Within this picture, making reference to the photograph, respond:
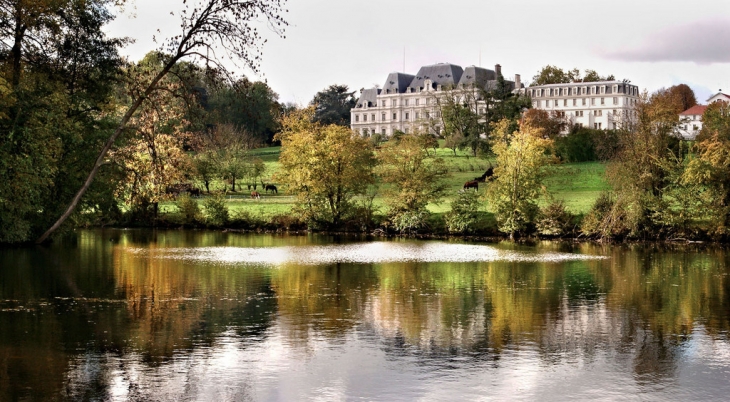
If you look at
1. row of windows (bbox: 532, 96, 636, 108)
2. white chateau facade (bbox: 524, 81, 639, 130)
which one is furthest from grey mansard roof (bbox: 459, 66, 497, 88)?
row of windows (bbox: 532, 96, 636, 108)

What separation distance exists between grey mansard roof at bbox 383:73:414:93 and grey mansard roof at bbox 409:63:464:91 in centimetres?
158

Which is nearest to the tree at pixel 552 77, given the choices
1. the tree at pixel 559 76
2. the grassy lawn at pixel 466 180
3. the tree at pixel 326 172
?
the tree at pixel 559 76

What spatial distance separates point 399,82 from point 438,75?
9200 millimetres

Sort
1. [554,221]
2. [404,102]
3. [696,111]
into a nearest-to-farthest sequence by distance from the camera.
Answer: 1. [554,221]
2. [696,111]
3. [404,102]

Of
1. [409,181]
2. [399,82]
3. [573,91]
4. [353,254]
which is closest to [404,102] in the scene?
[399,82]

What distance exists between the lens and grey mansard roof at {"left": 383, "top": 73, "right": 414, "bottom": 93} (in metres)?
146

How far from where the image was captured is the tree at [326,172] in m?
48.9

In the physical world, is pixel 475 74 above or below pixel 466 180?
above

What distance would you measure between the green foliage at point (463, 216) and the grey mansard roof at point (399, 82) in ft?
335

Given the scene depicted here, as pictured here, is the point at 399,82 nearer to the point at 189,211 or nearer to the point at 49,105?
the point at 189,211

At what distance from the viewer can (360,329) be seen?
16891mm

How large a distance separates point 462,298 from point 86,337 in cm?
952

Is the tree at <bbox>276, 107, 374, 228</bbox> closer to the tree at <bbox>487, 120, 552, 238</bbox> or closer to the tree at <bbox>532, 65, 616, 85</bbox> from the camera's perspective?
the tree at <bbox>487, 120, 552, 238</bbox>

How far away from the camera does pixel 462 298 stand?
21.3 m
